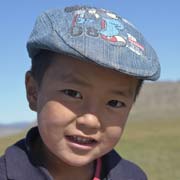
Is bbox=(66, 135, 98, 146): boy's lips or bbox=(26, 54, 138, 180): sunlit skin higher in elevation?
bbox=(26, 54, 138, 180): sunlit skin

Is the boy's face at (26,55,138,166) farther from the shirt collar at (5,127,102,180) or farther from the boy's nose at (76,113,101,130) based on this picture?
the shirt collar at (5,127,102,180)

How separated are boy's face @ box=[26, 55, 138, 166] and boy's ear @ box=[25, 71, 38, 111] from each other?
Answer: 0.06 metres

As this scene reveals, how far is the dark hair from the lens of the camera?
1911mm

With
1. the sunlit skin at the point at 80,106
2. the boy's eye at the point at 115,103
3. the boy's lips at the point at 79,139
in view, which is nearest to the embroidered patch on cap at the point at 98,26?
the sunlit skin at the point at 80,106

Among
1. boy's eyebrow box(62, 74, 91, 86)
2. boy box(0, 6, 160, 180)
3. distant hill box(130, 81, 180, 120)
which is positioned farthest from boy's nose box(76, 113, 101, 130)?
distant hill box(130, 81, 180, 120)

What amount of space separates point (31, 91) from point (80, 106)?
0.79ft

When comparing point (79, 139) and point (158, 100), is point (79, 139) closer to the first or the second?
point (79, 139)

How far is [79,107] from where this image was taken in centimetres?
183

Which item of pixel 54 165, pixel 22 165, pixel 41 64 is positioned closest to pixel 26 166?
pixel 22 165

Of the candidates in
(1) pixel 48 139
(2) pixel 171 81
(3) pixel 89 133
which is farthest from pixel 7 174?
(2) pixel 171 81

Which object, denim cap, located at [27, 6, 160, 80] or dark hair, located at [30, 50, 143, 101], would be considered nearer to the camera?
denim cap, located at [27, 6, 160, 80]

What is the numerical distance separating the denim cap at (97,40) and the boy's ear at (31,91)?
0.33ft

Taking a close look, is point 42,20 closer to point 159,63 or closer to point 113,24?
point 113,24

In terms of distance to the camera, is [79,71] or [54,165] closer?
[79,71]
